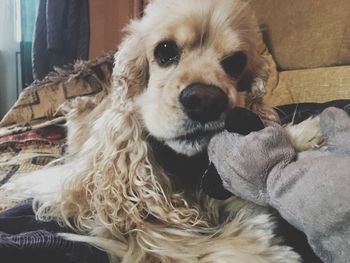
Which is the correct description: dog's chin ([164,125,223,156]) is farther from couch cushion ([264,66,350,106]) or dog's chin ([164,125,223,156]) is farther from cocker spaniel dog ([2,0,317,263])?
couch cushion ([264,66,350,106])

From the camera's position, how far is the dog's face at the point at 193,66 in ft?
2.58

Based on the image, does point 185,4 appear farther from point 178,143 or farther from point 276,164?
point 276,164

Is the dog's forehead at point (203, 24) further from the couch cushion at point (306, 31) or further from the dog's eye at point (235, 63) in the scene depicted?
the couch cushion at point (306, 31)

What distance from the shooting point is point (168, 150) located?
3.03 ft

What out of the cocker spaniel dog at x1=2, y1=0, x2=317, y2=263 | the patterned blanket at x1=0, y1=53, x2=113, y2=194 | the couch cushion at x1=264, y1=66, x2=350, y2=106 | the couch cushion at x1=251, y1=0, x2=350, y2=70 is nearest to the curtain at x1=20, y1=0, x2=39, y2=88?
the patterned blanket at x1=0, y1=53, x2=113, y2=194

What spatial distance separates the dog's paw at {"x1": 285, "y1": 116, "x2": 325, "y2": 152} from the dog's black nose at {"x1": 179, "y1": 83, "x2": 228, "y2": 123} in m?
0.14

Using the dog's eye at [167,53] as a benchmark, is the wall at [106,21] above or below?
below

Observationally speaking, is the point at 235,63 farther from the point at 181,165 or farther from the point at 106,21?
the point at 106,21

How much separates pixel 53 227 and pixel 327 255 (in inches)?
19.2

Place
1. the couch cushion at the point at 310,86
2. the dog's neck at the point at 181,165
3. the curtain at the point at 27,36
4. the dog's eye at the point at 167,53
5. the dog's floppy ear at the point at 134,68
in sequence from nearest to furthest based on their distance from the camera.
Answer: the dog's neck at the point at 181,165 → the dog's eye at the point at 167,53 → the dog's floppy ear at the point at 134,68 → the couch cushion at the point at 310,86 → the curtain at the point at 27,36

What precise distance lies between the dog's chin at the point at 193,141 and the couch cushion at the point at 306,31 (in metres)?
1.13

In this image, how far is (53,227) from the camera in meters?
0.84

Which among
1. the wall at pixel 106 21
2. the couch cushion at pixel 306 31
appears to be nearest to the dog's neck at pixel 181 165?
the couch cushion at pixel 306 31

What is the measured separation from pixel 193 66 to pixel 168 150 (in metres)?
0.18
